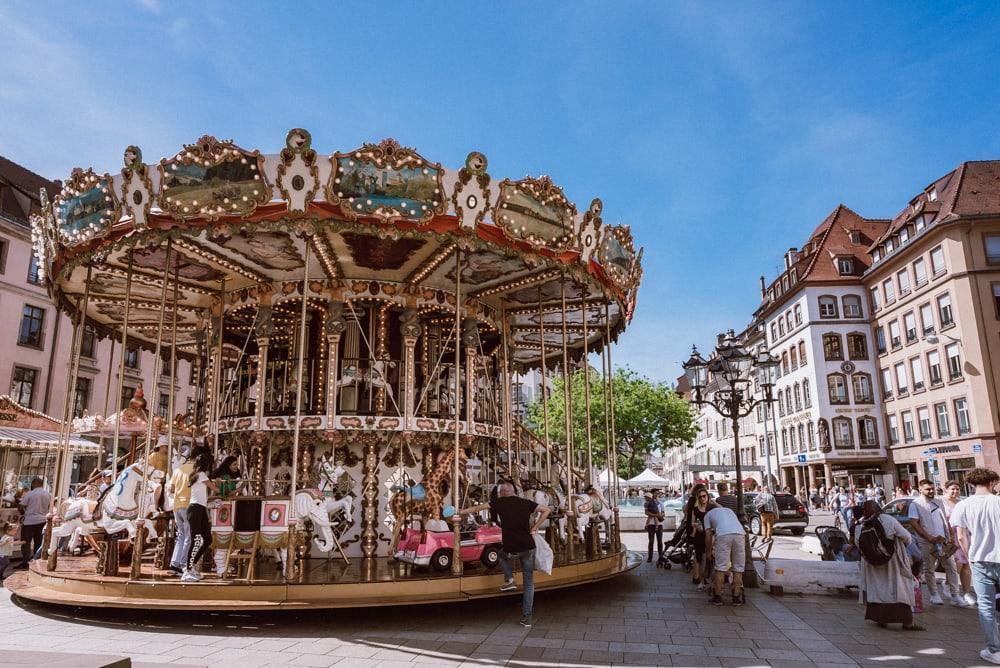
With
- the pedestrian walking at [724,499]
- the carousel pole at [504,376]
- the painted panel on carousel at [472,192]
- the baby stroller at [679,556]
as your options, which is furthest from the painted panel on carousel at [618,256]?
the baby stroller at [679,556]

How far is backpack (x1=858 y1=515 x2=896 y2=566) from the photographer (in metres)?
8.01

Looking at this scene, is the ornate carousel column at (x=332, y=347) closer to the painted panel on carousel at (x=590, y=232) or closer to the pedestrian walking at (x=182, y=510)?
the pedestrian walking at (x=182, y=510)

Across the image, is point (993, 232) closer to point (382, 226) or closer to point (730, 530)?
point (730, 530)

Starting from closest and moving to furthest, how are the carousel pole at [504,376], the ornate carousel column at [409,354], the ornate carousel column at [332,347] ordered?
the ornate carousel column at [332,347], the ornate carousel column at [409,354], the carousel pole at [504,376]

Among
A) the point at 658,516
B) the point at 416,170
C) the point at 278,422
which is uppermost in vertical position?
the point at 416,170

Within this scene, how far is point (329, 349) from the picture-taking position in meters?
12.6

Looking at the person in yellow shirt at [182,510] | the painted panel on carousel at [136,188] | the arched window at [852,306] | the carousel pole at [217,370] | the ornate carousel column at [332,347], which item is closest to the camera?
the person in yellow shirt at [182,510]

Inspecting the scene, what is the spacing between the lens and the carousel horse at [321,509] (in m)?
9.62

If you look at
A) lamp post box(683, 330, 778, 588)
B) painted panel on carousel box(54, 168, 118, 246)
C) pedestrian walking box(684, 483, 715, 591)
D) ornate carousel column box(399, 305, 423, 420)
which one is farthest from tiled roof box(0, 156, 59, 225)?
pedestrian walking box(684, 483, 715, 591)

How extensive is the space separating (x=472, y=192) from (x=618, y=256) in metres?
4.04

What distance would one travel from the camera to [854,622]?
28.0 ft

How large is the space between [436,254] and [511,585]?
5.78 meters

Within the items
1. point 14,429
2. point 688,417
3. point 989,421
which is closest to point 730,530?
point 14,429

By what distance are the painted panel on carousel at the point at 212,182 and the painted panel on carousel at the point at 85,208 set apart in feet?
3.99
